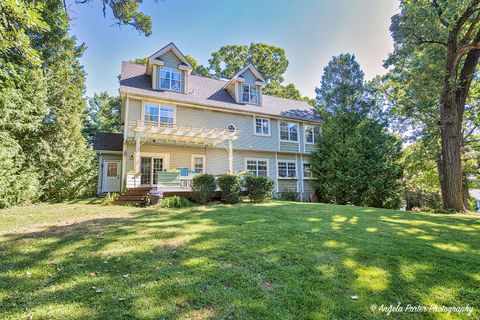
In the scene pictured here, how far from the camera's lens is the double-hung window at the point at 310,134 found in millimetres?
17641

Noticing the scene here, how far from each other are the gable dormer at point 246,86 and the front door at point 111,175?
8.97 meters

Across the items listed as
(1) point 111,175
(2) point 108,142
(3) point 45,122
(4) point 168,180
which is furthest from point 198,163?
(3) point 45,122

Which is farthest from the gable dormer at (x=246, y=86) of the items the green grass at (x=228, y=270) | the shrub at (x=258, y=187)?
the green grass at (x=228, y=270)

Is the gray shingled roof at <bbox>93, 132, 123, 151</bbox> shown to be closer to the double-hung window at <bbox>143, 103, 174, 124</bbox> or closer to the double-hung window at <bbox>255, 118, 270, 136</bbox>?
the double-hung window at <bbox>143, 103, 174, 124</bbox>


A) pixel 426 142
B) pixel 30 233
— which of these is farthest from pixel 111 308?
pixel 426 142

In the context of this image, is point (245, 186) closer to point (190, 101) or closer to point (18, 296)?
point (190, 101)

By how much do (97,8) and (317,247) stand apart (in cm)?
1008

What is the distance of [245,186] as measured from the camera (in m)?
11.3

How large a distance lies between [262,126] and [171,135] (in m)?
6.56

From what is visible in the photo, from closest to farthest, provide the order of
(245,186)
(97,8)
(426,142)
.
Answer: (97,8)
(245,186)
(426,142)

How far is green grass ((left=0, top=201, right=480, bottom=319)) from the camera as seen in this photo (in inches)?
103

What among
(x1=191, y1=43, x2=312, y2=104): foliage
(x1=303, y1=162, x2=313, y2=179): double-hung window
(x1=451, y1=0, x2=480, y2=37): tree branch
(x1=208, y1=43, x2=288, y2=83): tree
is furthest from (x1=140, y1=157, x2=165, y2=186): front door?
(x1=208, y1=43, x2=288, y2=83): tree

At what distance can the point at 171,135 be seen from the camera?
475 inches

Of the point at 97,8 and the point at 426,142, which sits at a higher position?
the point at 97,8
